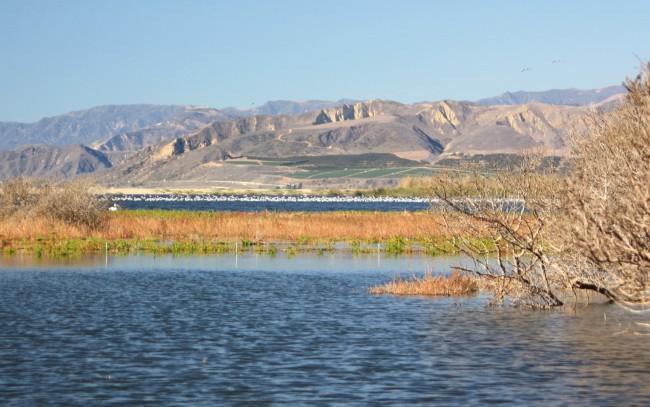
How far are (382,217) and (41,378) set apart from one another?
66.8 meters

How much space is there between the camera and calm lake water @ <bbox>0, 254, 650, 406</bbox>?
23.0 metres

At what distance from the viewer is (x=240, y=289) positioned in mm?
45188

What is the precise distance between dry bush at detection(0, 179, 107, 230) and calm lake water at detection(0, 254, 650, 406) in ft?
86.6

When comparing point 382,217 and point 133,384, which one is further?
point 382,217

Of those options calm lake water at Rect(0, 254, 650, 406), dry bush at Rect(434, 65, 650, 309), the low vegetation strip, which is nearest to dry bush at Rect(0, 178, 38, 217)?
the low vegetation strip

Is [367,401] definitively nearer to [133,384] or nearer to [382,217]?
[133,384]

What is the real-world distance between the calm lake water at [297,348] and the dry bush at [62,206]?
2640cm

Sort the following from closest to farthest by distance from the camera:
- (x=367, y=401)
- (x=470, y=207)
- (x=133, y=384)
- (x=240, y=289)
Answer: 1. (x=367, y=401)
2. (x=133, y=384)
3. (x=470, y=207)
4. (x=240, y=289)

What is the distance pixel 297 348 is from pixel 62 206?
155ft

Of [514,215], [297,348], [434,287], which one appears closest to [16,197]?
[434,287]

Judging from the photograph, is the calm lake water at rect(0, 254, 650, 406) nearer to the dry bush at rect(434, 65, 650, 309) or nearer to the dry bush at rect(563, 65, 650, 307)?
the dry bush at rect(434, 65, 650, 309)

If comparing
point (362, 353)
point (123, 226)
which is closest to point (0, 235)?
point (123, 226)

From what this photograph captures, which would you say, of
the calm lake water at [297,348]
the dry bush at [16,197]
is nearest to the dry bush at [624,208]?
the calm lake water at [297,348]

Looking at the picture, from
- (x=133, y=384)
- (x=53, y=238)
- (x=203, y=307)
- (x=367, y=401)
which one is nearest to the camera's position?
(x=367, y=401)
